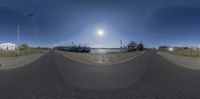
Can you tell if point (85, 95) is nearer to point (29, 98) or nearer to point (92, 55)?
point (29, 98)

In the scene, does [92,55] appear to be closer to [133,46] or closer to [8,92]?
[133,46]

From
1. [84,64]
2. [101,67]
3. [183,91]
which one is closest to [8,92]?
[183,91]

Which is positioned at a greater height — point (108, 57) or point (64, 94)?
point (108, 57)

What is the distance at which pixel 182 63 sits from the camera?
91.9 ft

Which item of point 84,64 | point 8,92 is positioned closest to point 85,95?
point 8,92

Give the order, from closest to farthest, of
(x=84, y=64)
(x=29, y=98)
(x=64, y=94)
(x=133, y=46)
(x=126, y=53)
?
(x=29, y=98) < (x=64, y=94) < (x=133, y=46) < (x=126, y=53) < (x=84, y=64)

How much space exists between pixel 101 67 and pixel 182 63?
1054 cm

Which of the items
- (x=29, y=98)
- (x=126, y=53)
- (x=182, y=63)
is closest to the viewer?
(x=29, y=98)

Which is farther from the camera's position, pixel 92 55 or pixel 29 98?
pixel 92 55

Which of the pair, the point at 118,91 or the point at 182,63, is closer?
the point at 118,91

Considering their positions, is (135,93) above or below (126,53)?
below

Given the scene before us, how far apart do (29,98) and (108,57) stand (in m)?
5.22

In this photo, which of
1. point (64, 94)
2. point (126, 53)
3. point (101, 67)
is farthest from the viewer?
point (101, 67)

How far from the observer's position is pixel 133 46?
12.6 meters
